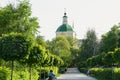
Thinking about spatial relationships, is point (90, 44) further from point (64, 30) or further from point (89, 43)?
point (64, 30)

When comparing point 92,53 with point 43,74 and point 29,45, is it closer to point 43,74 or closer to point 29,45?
point 43,74

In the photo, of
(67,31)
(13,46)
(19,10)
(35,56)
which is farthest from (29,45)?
(67,31)

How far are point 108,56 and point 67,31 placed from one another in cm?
11207

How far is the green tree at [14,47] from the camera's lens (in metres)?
24.5

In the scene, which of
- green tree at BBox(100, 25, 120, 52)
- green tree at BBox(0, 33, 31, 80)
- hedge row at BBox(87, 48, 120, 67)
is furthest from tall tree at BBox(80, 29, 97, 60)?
green tree at BBox(0, 33, 31, 80)

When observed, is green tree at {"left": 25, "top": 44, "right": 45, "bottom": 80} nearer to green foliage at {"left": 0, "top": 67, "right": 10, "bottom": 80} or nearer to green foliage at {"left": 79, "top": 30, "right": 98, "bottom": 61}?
green foliage at {"left": 0, "top": 67, "right": 10, "bottom": 80}

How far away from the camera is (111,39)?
90.6 meters

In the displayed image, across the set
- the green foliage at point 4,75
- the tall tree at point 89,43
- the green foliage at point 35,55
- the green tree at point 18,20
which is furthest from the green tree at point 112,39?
the green foliage at point 4,75

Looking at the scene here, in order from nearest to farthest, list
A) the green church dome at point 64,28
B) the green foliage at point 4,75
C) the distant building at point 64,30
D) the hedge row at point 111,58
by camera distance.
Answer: the green foliage at point 4,75, the hedge row at point 111,58, the green church dome at point 64,28, the distant building at point 64,30

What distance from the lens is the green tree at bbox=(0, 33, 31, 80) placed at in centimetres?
2455

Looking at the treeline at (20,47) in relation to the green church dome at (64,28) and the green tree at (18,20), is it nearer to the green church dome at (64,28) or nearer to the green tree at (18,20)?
the green tree at (18,20)

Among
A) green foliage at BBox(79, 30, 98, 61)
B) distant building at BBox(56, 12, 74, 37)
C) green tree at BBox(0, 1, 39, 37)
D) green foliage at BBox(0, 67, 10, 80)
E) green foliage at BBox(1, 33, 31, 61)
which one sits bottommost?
green foliage at BBox(0, 67, 10, 80)

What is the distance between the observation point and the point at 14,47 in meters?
24.7

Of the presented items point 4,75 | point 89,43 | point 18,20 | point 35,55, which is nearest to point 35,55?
point 35,55
